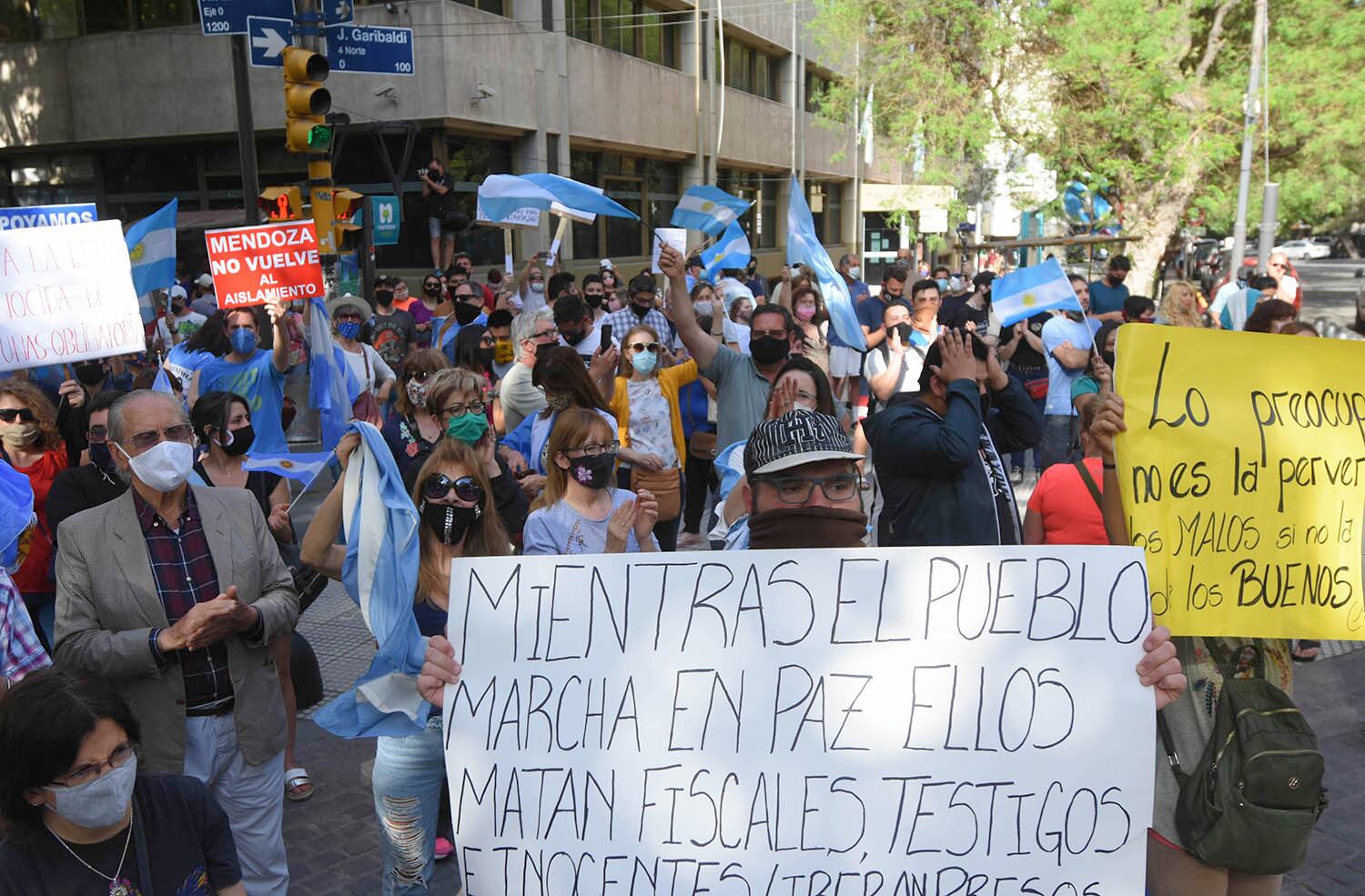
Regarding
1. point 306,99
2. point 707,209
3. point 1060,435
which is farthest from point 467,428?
point 707,209

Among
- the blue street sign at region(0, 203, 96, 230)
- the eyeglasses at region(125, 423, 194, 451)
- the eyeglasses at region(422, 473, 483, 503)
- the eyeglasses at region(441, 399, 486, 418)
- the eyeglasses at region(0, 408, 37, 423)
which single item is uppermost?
the blue street sign at region(0, 203, 96, 230)

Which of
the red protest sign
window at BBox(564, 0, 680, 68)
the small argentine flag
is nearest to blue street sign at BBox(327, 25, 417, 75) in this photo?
the red protest sign

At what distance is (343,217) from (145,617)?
7.34 m

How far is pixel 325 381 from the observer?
316 inches

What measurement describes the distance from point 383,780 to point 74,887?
1.15 m

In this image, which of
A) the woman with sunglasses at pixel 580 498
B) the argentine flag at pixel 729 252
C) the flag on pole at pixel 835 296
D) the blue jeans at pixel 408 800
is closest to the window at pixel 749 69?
the argentine flag at pixel 729 252

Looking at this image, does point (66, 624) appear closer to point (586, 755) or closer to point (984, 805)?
point (586, 755)

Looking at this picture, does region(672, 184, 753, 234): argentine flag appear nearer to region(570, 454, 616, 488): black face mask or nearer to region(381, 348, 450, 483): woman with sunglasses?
region(381, 348, 450, 483): woman with sunglasses

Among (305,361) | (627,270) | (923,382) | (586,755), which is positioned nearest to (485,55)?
(627,270)

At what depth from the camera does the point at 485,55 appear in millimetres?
23484

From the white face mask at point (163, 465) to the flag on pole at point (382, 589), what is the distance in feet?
1.57

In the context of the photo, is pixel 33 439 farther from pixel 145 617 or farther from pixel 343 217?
pixel 343 217

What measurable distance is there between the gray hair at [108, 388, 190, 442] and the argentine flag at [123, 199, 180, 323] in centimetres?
571

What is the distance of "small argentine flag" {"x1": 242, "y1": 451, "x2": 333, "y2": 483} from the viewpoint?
16.7 ft
